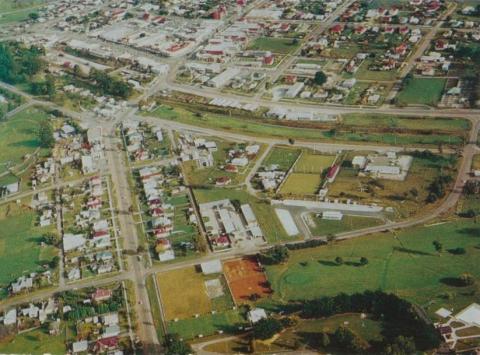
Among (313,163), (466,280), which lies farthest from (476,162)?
(466,280)

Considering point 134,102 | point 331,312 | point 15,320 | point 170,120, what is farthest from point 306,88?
point 15,320

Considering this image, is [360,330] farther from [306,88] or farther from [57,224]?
[306,88]

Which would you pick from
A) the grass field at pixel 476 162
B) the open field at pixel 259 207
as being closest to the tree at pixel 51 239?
the open field at pixel 259 207

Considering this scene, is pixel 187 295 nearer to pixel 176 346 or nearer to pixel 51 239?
pixel 176 346

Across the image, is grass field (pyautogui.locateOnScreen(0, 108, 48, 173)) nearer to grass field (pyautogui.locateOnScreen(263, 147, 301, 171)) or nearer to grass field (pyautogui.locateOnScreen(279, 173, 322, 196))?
grass field (pyautogui.locateOnScreen(263, 147, 301, 171))

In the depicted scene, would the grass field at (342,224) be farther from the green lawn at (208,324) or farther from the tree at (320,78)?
the tree at (320,78)

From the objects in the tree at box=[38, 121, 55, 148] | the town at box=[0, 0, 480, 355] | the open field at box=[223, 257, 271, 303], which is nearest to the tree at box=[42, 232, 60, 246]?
the town at box=[0, 0, 480, 355]
